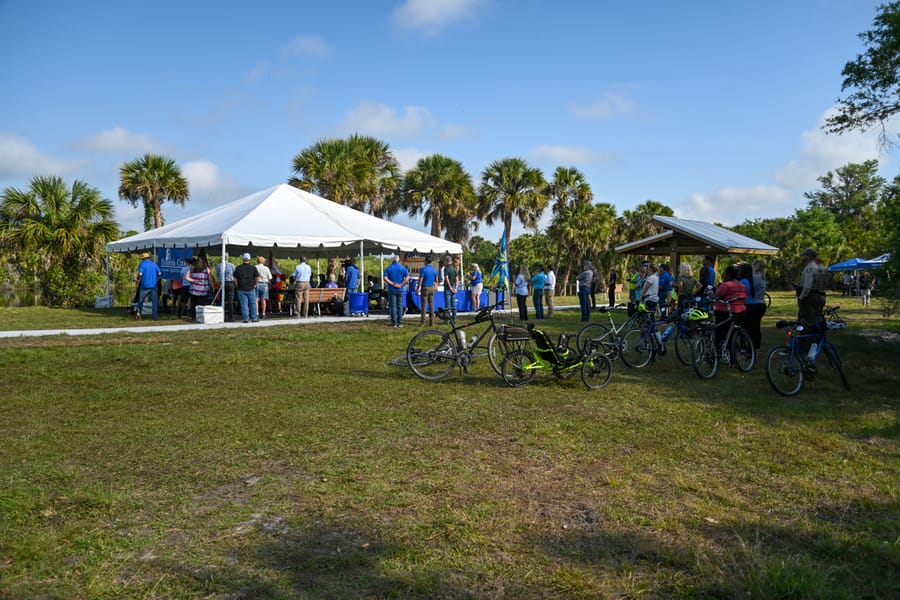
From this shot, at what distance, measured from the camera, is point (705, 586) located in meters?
2.96

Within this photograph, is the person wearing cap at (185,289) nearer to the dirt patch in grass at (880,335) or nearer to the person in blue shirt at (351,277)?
the person in blue shirt at (351,277)

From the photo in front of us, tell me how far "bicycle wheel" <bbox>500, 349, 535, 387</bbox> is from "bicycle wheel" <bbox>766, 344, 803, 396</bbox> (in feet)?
8.92

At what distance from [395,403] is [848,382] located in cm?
585

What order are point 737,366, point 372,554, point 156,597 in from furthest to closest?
point 737,366 < point 372,554 < point 156,597

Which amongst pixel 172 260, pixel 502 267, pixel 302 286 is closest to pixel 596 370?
pixel 302 286

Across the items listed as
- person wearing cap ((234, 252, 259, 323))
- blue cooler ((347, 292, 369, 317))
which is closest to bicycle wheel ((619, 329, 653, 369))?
person wearing cap ((234, 252, 259, 323))

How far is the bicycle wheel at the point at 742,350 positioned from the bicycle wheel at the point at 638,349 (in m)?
1.12

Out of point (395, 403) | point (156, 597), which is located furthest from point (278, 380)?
point (156, 597)

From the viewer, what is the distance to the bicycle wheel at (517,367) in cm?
771

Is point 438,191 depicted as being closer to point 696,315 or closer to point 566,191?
point 566,191

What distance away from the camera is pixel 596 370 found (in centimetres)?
777

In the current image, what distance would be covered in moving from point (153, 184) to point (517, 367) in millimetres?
30980

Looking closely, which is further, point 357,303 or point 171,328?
point 357,303

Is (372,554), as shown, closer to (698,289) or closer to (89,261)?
(698,289)
